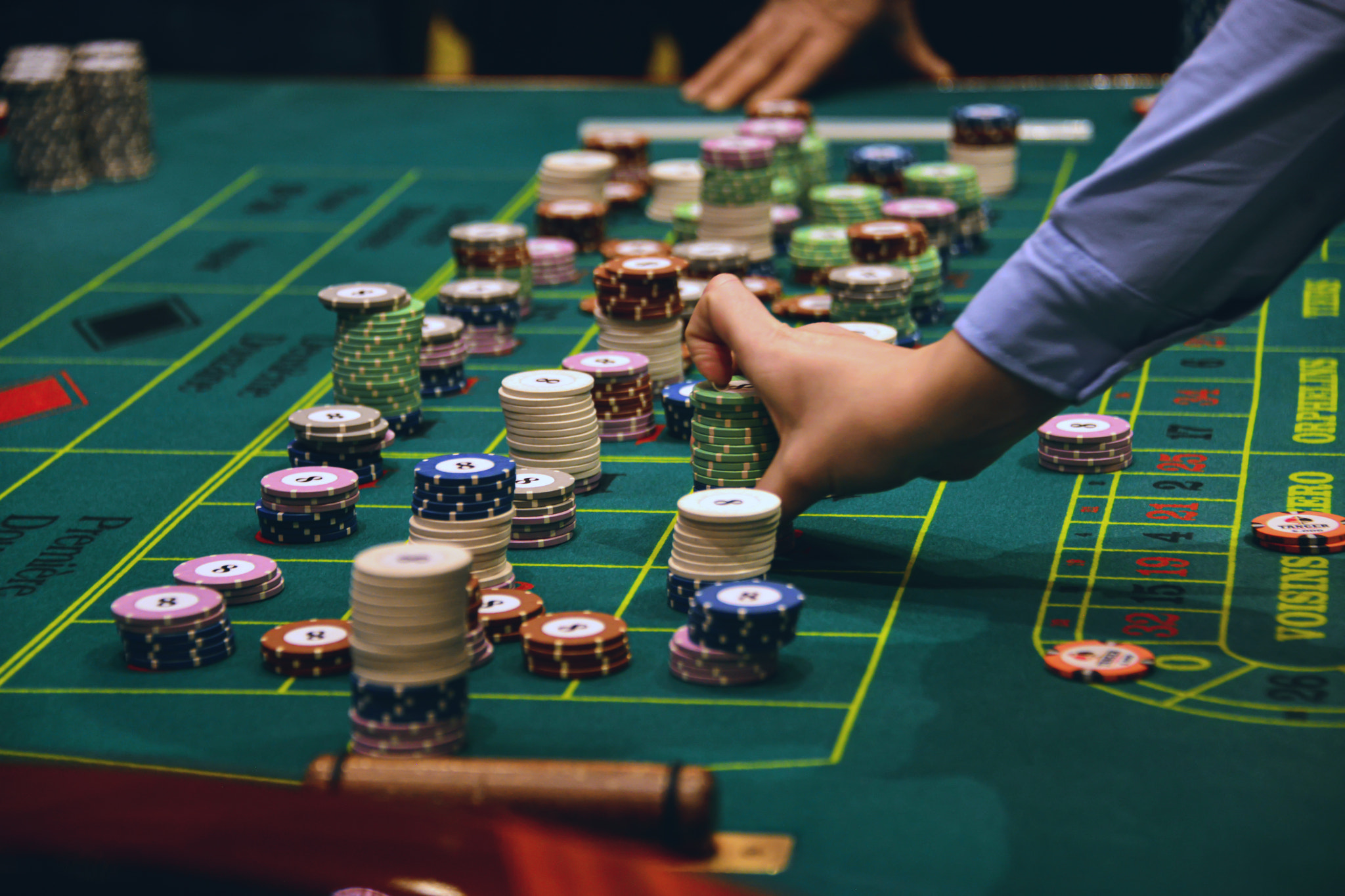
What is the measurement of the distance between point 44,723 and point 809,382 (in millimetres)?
1679

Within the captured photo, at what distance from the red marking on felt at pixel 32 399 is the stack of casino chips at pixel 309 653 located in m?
2.04

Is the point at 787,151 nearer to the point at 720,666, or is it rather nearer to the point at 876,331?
the point at 876,331

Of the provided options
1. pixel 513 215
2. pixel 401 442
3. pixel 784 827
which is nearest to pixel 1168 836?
pixel 784 827

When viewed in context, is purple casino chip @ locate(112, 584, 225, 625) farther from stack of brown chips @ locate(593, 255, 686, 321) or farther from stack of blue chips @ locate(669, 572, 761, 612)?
stack of brown chips @ locate(593, 255, 686, 321)

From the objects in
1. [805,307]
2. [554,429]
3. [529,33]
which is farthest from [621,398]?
[529,33]

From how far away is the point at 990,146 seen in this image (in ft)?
23.7

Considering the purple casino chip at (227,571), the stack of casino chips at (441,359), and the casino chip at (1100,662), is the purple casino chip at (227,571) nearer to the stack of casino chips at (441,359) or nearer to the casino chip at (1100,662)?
the stack of casino chips at (441,359)

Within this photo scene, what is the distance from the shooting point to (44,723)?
128 inches

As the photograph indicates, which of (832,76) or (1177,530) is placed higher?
(832,76)

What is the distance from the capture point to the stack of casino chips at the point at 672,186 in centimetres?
702

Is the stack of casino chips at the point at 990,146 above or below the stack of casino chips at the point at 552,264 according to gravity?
above

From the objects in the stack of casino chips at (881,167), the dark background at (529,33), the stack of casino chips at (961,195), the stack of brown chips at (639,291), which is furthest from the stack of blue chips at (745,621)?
the dark background at (529,33)

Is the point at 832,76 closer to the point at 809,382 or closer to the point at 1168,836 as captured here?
the point at 809,382

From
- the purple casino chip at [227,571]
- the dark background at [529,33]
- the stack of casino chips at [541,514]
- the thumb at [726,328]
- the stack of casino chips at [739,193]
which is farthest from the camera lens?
the dark background at [529,33]
